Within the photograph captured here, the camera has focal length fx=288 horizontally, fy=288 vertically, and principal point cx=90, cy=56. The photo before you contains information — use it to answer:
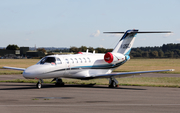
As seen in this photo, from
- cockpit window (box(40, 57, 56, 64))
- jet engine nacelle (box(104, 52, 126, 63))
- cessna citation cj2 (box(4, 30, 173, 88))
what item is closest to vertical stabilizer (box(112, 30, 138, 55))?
cessna citation cj2 (box(4, 30, 173, 88))

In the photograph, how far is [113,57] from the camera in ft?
89.2

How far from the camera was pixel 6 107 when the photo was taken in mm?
13508

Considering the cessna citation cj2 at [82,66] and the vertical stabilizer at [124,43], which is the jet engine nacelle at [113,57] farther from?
the vertical stabilizer at [124,43]

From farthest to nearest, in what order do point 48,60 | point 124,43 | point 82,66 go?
point 124,43 < point 82,66 < point 48,60

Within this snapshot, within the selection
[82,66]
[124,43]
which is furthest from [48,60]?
[124,43]

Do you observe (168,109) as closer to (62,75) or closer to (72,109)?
(72,109)

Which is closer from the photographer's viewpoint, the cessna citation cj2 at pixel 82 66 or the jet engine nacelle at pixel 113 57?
the cessna citation cj2 at pixel 82 66

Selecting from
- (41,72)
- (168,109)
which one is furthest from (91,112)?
(41,72)

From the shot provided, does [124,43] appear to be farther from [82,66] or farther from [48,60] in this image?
[48,60]

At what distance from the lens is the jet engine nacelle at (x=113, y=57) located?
27.0 metres

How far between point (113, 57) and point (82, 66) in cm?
349

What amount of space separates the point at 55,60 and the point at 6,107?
10083mm

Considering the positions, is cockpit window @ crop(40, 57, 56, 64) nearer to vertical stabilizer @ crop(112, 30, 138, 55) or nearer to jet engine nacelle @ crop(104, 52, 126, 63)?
jet engine nacelle @ crop(104, 52, 126, 63)

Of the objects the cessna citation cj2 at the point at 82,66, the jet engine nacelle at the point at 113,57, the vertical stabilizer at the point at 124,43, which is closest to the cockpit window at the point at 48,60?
the cessna citation cj2 at the point at 82,66
